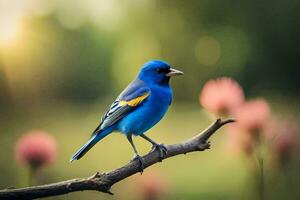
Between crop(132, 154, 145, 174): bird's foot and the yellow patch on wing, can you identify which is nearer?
crop(132, 154, 145, 174): bird's foot

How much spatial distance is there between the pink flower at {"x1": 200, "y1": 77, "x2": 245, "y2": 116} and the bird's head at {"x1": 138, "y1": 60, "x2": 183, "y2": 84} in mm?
161

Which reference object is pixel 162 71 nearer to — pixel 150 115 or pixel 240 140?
pixel 150 115

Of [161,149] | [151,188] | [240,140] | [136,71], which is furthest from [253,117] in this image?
[136,71]

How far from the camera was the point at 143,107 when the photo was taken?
74 centimetres

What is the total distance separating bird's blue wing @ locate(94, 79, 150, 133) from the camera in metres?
0.73

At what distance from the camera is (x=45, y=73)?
1.27 meters

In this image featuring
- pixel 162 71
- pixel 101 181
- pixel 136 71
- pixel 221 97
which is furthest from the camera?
pixel 136 71

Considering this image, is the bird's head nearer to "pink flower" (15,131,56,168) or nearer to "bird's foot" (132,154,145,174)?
"bird's foot" (132,154,145,174)

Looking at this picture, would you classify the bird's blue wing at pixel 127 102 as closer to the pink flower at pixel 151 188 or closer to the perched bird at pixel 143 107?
the perched bird at pixel 143 107

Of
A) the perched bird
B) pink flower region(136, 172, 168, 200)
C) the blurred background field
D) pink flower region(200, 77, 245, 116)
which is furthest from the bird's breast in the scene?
the blurred background field

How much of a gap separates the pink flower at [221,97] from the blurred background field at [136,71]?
0.79 ft

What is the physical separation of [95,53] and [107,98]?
0.32 ft

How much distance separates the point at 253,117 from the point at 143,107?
259 millimetres

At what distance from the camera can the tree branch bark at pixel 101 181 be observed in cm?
57
